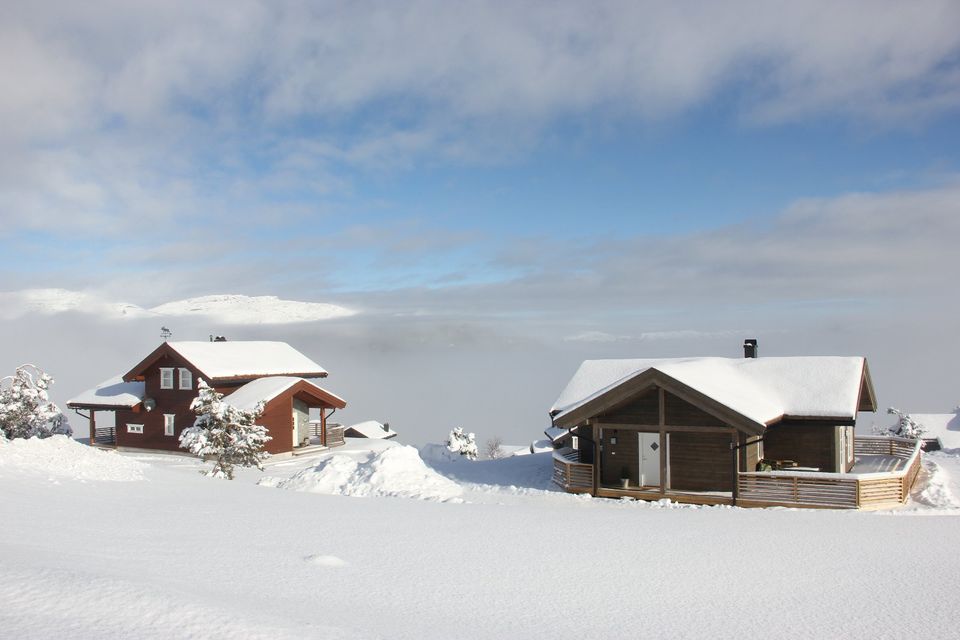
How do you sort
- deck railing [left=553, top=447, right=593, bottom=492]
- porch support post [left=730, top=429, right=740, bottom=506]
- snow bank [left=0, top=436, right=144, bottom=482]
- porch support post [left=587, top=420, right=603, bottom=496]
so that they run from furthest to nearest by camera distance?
deck railing [left=553, top=447, right=593, bottom=492]
porch support post [left=587, top=420, right=603, bottom=496]
porch support post [left=730, top=429, right=740, bottom=506]
snow bank [left=0, top=436, right=144, bottom=482]

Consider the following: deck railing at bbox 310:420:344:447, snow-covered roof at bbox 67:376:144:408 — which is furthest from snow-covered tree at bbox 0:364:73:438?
deck railing at bbox 310:420:344:447

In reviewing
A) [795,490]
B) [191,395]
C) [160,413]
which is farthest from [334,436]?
[795,490]

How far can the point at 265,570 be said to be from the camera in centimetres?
1103

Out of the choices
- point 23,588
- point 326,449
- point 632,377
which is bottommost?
point 326,449

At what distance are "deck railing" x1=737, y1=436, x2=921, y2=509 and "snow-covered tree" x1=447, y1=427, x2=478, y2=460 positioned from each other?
143ft

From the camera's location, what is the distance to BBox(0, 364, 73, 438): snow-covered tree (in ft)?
121

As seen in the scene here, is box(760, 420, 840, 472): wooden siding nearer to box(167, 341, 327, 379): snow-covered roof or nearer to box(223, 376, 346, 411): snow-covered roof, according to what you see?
box(223, 376, 346, 411): snow-covered roof

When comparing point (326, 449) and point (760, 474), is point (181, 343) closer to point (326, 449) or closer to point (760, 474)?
point (326, 449)

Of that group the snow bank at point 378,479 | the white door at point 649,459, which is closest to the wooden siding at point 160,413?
the snow bank at point 378,479

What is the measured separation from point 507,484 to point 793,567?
14506 mm

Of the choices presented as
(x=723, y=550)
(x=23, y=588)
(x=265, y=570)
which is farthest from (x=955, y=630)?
(x=23, y=588)

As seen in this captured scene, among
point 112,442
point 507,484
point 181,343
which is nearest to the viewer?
point 507,484

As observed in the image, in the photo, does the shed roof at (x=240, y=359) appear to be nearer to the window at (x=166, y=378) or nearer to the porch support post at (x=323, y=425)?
the window at (x=166, y=378)

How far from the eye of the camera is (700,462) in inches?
937
